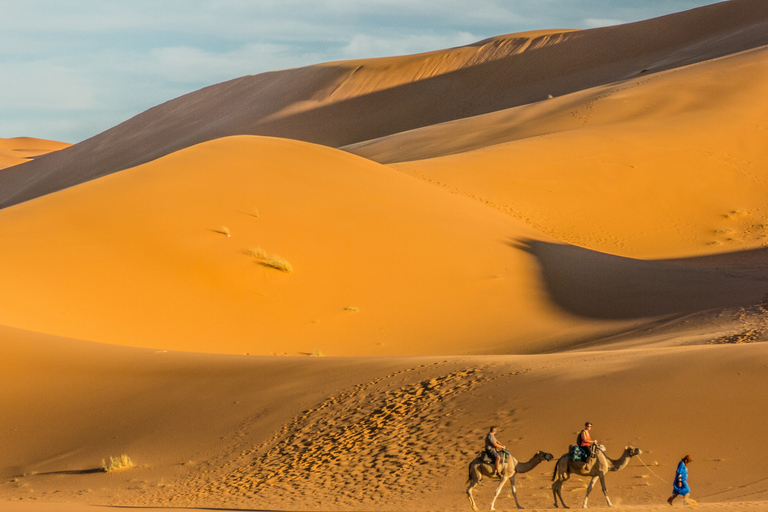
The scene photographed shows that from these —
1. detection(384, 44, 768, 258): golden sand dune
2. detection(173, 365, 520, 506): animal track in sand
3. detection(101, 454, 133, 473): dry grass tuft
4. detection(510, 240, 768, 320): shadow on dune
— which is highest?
detection(384, 44, 768, 258): golden sand dune

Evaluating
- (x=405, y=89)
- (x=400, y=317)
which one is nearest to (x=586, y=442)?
(x=400, y=317)

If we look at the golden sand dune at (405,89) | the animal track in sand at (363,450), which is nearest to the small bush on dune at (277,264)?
the animal track in sand at (363,450)

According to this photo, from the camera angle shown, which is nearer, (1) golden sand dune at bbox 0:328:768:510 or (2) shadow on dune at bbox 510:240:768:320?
(1) golden sand dune at bbox 0:328:768:510

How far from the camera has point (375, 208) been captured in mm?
24250

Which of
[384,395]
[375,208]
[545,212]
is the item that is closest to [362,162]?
[375,208]

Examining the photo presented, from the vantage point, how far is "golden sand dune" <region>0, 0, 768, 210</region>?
2653 inches

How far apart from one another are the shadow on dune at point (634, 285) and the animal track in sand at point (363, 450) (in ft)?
27.9

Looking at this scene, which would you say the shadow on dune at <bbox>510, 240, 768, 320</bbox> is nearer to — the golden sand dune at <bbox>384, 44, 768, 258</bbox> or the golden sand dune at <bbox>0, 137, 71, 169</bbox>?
the golden sand dune at <bbox>384, 44, 768, 258</bbox>

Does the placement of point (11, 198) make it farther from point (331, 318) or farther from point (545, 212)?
point (331, 318)

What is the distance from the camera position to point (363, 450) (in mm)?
10688

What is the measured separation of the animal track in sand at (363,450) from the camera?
32.5 ft

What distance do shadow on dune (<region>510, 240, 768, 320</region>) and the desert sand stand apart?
0.10 meters

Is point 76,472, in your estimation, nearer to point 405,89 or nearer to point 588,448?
point 588,448

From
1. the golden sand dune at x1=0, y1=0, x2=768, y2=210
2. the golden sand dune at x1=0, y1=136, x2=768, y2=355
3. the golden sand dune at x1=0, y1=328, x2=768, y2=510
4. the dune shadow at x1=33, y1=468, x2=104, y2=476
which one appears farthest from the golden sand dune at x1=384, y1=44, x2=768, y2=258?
the dune shadow at x1=33, y1=468, x2=104, y2=476
